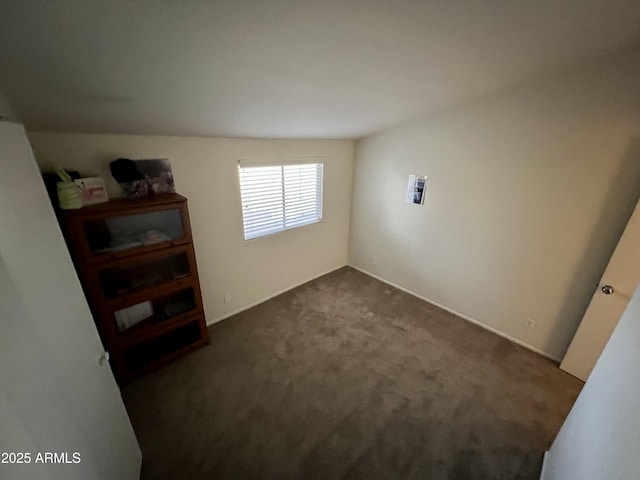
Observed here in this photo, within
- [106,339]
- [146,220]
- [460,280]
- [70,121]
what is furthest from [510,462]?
[70,121]

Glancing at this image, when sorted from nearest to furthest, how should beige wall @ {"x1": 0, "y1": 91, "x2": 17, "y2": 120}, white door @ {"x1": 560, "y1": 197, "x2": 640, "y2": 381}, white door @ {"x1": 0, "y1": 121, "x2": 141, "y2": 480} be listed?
1. white door @ {"x1": 0, "y1": 121, "x2": 141, "y2": 480}
2. beige wall @ {"x1": 0, "y1": 91, "x2": 17, "y2": 120}
3. white door @ {"x1": 560, "y1": 197, "x2": 640, "y2": 381}

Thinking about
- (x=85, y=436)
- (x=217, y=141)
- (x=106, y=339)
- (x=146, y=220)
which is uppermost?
(x=217, y=141)

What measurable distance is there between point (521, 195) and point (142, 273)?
3272 millimetres

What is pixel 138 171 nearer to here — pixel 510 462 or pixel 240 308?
pixel 240 308

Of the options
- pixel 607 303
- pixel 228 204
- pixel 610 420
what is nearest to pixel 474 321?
pixel 607 303

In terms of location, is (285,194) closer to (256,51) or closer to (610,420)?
(256,51)

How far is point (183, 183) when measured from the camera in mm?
2258

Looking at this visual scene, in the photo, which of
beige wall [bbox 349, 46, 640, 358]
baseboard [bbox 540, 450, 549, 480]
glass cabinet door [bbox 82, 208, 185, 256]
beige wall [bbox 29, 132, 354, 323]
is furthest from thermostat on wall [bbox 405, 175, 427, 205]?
Result: glass cabinet door [bbox 82, 208, 185, 256]

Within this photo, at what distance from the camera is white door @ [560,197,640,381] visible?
Result: 1854 mm

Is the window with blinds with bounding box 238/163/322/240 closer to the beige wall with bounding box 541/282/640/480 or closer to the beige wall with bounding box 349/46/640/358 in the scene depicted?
the beige wall with bounding box 349/46/640/358

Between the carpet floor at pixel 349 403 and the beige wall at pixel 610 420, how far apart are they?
1.71 ft

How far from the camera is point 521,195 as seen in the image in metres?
2.32

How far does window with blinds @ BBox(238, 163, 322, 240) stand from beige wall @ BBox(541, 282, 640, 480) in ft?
8.77

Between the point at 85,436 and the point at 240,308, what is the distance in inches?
76.5
